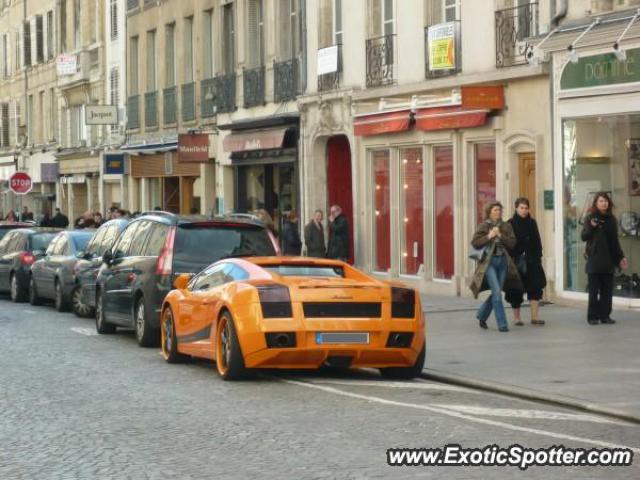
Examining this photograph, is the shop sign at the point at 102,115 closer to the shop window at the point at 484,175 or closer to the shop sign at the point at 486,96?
the shop window at the point at 484,175

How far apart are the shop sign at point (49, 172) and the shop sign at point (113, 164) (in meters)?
11.8

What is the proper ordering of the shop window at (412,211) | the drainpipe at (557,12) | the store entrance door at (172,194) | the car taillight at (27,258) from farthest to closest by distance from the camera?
the store entrance door at (172,194) → the car taillight at (27,258) → the shop window at (412,211) → the drainpipe at (557,12)

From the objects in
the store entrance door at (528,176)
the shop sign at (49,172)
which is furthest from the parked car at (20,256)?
the shop sign at (49,172)

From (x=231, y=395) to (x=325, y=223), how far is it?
22.3m

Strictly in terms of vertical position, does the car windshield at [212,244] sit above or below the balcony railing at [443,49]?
below

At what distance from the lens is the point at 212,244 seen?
20.3m

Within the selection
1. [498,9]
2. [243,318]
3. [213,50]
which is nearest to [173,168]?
[213,50]

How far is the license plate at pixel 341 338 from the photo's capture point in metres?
15.4

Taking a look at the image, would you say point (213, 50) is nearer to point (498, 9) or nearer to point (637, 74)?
point (498, 9)

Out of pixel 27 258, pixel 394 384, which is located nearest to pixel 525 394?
pixel 394 384

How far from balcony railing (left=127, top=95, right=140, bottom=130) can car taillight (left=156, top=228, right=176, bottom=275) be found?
31.2 meters

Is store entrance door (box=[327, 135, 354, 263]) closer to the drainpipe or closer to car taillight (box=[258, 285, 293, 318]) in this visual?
the drainpipe

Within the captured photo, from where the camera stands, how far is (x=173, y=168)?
47438mm

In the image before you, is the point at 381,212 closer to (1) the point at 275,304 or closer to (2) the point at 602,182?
(2) the point at 602,182
